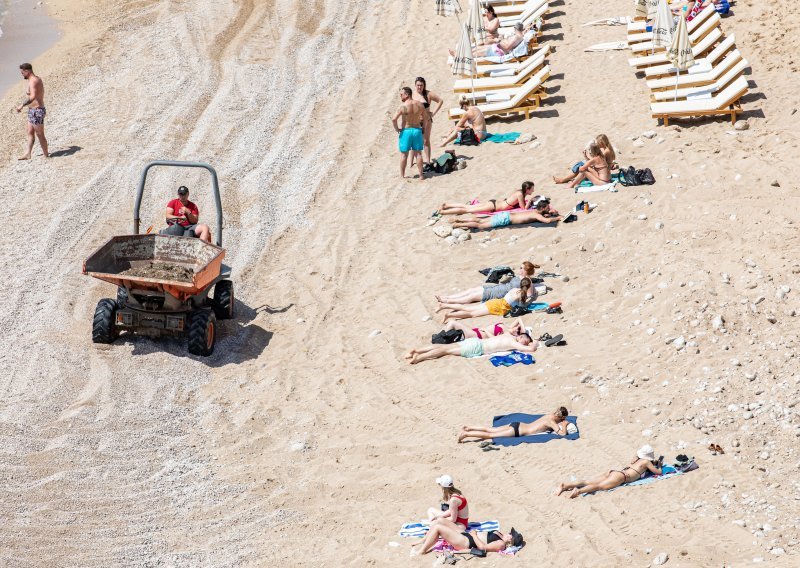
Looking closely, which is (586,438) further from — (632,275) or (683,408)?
(632,275)

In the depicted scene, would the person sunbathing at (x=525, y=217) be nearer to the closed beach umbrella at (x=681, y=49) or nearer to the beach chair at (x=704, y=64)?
the closed beach umbrella at (x=681, y=49)

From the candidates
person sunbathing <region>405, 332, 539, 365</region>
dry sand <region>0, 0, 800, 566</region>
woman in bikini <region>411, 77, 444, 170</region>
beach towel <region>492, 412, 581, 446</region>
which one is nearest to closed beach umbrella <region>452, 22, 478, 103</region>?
dry sand <region>0, 0, 800, 566</region>

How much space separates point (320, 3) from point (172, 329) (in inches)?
610

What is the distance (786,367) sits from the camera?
1152 cm

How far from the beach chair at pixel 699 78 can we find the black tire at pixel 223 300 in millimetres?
8614

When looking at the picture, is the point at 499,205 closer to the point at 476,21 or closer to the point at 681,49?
the point at 681,49

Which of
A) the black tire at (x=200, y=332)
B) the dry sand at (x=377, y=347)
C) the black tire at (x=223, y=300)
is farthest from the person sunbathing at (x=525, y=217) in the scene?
the black tire at (x=200, y=332)

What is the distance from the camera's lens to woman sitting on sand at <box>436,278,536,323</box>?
45.2 feet

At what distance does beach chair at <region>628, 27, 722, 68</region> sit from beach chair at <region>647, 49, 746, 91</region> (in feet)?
2.64

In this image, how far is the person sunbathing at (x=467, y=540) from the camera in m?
9.77

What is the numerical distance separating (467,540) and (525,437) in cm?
179

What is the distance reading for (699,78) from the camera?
19.0 meters

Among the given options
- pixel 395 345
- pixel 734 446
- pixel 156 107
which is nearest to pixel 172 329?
pixel 395 345

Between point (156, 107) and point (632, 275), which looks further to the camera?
point (156, 107)
